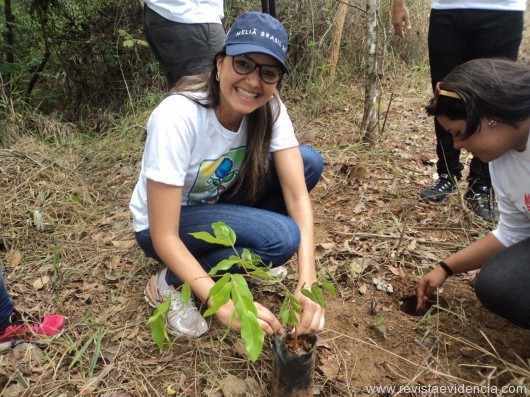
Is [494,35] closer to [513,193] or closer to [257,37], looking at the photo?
[513,193]

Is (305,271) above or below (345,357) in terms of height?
above

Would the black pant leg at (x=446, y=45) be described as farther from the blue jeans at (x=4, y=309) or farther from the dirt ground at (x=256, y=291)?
the blue jeans at (x=4, y=309)

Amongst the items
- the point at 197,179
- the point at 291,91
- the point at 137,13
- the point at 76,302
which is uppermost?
the point at 137,13

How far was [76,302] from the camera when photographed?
2043 mm

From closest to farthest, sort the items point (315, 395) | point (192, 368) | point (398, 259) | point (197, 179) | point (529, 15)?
point (315, 395) < point (192, 368) < point (197, 179) < point (398, 259) < point (529, 15)

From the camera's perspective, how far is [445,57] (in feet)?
8.34

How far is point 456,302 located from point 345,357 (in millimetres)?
656

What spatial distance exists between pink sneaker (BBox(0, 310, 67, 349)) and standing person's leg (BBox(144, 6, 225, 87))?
1.58 metres

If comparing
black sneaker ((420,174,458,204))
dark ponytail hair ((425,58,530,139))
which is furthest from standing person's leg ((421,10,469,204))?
dark ponytail hair ((425,58,530,139))

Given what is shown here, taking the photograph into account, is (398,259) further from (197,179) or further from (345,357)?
(197,179)

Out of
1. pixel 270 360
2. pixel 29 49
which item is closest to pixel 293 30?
pixel 29 49

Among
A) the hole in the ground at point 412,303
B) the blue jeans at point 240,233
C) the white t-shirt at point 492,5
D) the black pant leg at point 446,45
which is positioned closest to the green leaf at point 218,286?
the blue jeans at point 240,233

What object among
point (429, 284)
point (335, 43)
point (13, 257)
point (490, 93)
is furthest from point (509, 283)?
point (335, 43)

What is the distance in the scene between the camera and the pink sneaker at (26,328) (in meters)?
1.73
